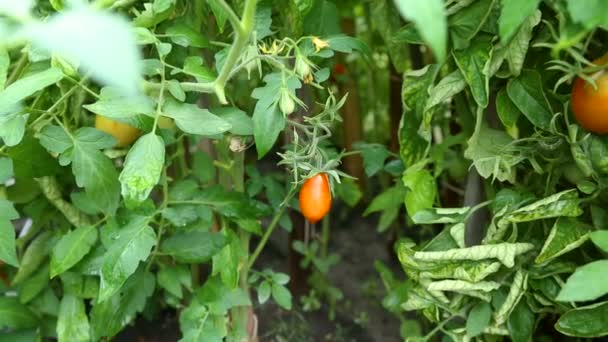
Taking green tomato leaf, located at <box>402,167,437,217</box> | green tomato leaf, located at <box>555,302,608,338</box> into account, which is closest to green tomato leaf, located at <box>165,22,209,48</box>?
green tomato leaf, located at <box>402,167,437,217</box>

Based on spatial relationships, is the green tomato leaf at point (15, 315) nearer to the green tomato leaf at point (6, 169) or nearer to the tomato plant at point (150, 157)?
the tomato plant at point (150, 157)

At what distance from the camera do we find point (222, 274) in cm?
85

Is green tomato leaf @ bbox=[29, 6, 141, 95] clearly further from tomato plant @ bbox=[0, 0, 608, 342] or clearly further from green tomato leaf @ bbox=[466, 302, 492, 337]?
green tomato leaf @ bbox=[466, 302, 492, 337]

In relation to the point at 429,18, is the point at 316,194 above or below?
below

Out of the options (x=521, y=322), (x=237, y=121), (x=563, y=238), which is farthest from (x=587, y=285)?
(x=237, y=121)

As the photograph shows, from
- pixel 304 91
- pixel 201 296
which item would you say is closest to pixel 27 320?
pixel 201 296

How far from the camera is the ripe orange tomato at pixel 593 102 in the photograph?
2.13 ft

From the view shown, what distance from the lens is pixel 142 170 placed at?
625 millimetres

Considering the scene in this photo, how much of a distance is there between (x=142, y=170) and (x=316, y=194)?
213 mm

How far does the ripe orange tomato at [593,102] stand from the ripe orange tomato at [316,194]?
29 centimetres

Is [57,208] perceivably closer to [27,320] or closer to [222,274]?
[27,320]

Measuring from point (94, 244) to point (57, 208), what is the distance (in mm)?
127

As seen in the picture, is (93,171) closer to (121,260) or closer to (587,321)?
(121,260)

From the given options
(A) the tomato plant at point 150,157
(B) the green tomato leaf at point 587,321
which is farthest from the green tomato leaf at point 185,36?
(B) the green tomato leaf at point 587,321
